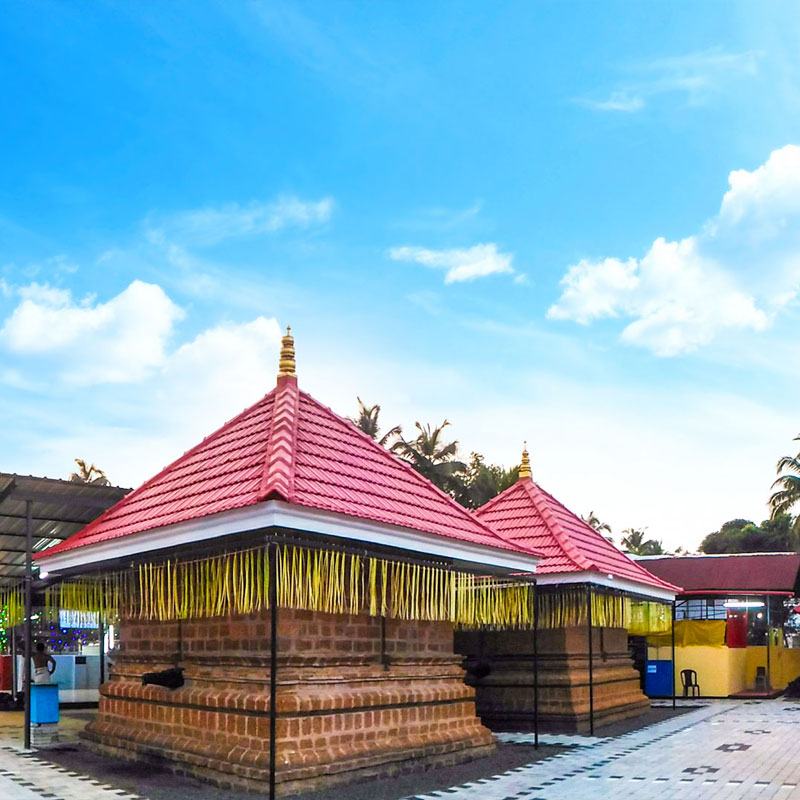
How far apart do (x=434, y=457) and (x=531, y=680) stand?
73.5 ft

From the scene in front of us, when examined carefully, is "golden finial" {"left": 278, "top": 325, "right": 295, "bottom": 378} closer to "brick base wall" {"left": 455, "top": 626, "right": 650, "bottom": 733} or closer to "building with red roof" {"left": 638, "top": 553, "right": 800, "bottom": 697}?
"brick base wall" {"left": 455, "top": 626, "right": 650, "bottom": 733}

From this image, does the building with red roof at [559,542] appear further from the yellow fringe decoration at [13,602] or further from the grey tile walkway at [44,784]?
the yellow fringe decoration at [13,602]

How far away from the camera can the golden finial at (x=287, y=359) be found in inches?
451

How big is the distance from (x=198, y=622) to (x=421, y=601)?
2461 millimetres

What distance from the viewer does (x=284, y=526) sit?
8367 mm

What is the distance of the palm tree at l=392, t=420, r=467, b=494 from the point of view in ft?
118

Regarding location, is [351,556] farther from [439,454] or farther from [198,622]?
[439,454]

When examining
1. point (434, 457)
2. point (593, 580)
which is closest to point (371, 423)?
point (434, 457)

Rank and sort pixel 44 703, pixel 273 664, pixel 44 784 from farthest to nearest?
pixel 44 703 < pixel 44 784 < pixel 273 664

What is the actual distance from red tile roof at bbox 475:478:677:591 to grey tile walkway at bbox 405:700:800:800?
251 centimetres

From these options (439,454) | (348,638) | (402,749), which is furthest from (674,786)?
(439,454)

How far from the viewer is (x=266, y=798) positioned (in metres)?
8.41

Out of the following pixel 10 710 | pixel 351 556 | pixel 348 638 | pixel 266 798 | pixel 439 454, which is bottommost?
pixel 10 710

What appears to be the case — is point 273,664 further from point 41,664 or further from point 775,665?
point 775,665
